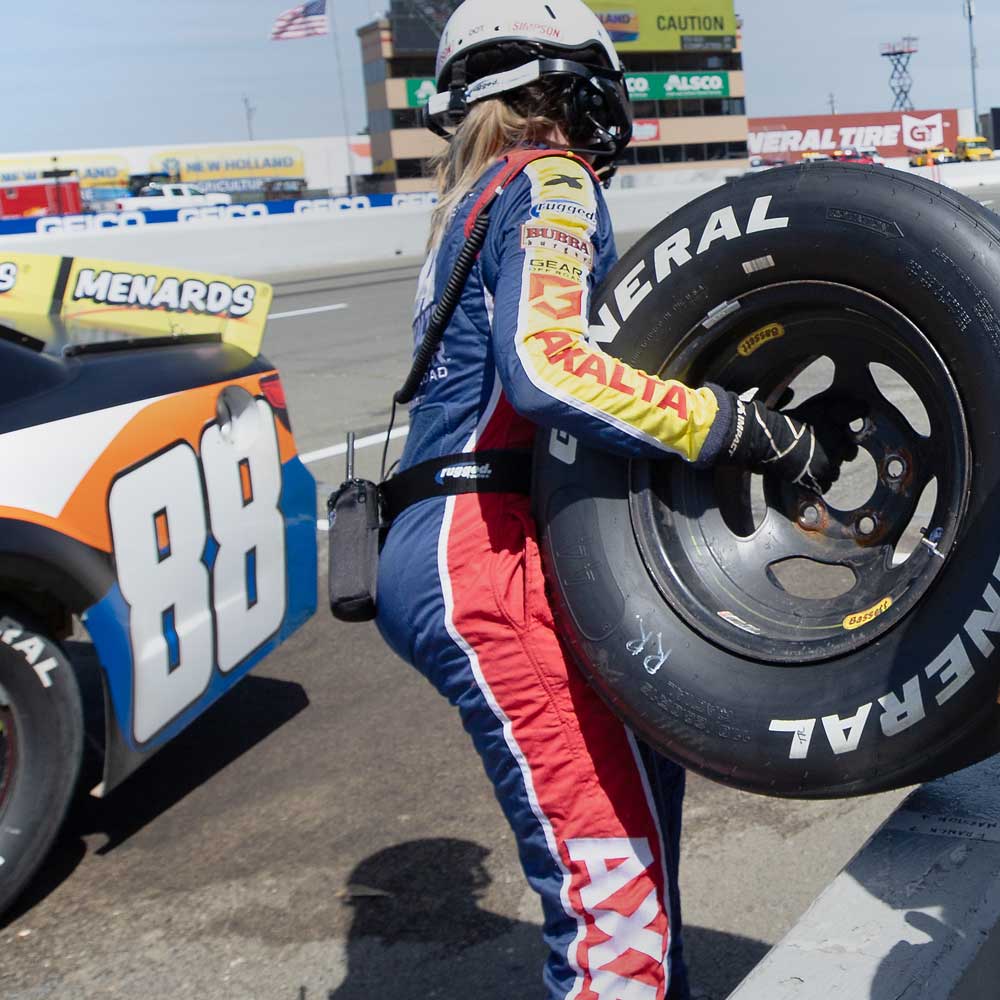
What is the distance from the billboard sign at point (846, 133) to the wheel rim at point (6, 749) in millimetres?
85972

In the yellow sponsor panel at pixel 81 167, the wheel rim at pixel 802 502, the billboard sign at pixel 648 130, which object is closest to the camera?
the wheel rim at pixel 802 502

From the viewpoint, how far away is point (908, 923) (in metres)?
1.74

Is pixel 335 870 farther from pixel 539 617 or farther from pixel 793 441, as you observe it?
pixel 793 441

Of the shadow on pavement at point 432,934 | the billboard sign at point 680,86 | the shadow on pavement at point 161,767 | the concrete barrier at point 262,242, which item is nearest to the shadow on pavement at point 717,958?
the shadow on pavement at point 432,934

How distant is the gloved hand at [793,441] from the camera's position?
198cm

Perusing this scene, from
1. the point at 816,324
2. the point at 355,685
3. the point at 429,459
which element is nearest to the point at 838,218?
the point at 816,324

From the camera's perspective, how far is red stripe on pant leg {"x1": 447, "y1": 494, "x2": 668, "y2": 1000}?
2.01 meters

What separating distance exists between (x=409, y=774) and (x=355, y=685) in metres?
0.77

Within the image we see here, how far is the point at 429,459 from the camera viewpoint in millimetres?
2158

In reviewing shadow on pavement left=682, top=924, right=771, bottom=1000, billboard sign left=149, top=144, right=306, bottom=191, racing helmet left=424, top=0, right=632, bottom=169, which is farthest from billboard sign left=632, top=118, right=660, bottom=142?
racing helmet left=424, top=0, right=632, bottom=169

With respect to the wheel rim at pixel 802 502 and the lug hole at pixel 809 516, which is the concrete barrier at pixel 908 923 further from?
the lug hole at pixel 809 516

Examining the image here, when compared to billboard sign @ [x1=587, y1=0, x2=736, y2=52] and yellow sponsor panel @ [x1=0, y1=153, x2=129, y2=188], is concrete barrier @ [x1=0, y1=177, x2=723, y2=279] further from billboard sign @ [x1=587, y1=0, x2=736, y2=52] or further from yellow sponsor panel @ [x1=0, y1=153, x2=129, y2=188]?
billboard sign @ [x1=587, y1=0, x2=736, y2=52]

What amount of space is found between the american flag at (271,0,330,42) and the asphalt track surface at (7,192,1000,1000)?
39969mm

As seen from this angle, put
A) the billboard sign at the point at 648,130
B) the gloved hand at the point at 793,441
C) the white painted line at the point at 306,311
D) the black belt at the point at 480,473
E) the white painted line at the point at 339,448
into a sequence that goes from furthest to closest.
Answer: the billboard sign at the point at 648,130 → the white painted line at the point at 306,311 → the white painted line at the point at 339,448 → the black belt at the point at 480,473 → the gloved hand at the point at 793,441
